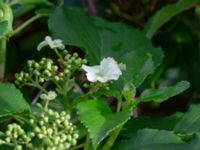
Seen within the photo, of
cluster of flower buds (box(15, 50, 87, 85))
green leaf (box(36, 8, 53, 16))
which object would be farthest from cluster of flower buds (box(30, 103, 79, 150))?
green leaf (box(36, 8, 53, 16))

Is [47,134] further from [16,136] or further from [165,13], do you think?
[165,13]

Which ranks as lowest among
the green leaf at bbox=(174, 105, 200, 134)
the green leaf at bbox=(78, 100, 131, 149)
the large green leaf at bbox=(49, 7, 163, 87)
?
the green leaf at bbox=(174, 105, 200, 134)

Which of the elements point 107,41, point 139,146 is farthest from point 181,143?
point 107,41

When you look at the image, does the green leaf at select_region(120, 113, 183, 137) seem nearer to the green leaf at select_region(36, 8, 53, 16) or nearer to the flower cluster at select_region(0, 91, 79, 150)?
the flower cluster at select_region(0, 91, 79, 150)

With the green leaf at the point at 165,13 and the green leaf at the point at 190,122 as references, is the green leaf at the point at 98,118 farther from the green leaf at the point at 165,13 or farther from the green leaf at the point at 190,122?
the green leaf at the point at 165,13

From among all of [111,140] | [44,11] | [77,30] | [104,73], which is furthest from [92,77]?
[44,11]

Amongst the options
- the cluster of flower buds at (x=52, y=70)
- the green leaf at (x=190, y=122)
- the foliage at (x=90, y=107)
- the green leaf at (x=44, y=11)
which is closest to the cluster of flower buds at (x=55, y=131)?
the foliage at (x=90, y=107)
